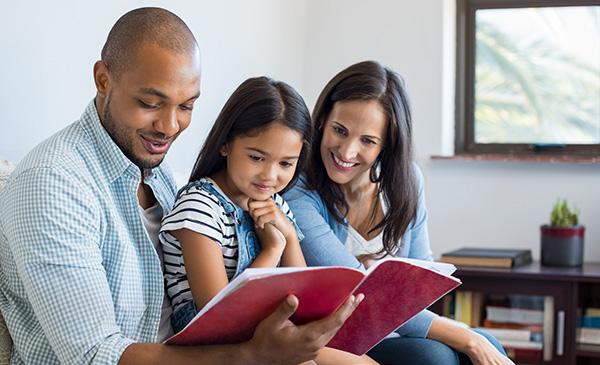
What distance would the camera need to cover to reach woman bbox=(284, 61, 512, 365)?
6.37 ft

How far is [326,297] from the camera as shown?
1.32 meters

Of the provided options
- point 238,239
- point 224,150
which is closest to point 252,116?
point 224,150

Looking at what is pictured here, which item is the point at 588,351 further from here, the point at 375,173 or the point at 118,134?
the point at 118,134

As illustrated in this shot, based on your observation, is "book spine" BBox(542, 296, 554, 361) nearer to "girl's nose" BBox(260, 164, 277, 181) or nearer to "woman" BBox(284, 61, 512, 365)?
"woman" BBox(284, 61, 512, 365)

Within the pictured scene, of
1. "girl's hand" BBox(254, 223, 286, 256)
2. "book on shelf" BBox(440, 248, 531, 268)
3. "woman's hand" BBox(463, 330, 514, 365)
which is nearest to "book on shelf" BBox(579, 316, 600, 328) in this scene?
"book on shelf" BBox(440, 248, 531, 268)

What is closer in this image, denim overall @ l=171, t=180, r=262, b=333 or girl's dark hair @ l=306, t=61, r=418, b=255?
denim overall @ l=171, t=180, r=262, b=333

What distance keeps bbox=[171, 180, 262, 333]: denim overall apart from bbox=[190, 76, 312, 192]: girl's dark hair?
0.07 metres

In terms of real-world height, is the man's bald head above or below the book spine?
above

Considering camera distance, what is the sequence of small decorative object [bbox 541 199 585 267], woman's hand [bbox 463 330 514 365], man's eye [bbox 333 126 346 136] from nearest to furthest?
woman's hand [bbox 463 330 514 365]
man's eye [bbox 333 126 346 136]
small decorative object [bbox 541 199 585 267]

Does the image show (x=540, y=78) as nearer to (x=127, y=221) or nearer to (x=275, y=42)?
(x=275, y=42)

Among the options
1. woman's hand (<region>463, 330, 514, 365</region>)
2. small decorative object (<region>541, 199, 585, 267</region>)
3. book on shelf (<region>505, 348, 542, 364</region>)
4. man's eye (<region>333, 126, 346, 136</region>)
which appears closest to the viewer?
woman's hand (<region>463, 330, 514, 365</region>)

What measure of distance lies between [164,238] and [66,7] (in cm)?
71

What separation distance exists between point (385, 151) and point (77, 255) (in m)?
0.93

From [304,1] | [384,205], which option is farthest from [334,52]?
[384,205]
